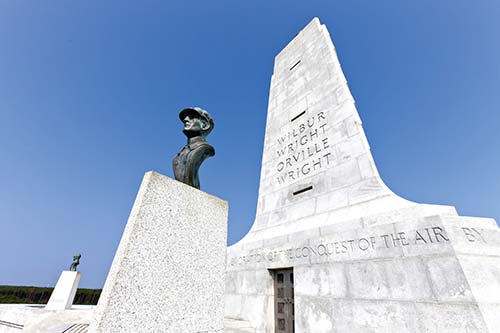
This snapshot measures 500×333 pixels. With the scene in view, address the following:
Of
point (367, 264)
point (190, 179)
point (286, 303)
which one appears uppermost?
point (190, 179)

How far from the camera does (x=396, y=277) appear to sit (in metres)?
3.72

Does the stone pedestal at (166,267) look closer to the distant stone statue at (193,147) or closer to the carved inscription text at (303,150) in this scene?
the distant stone statue at (193,147)

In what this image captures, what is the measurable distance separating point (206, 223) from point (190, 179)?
85 centimetres

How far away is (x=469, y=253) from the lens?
3.18m

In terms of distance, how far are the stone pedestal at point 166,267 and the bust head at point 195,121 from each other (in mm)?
1357

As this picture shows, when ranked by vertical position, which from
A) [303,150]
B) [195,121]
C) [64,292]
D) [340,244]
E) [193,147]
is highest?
[303,150]

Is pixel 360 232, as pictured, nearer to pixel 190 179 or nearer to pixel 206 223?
pixel 206 223

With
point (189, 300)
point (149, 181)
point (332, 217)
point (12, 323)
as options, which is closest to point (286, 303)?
point (332, 217)

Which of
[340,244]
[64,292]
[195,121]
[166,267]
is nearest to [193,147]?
[195,121]

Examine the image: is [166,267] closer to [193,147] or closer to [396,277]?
[193,147]

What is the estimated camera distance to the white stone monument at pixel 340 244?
3.20 metres

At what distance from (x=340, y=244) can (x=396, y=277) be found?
1117 mm

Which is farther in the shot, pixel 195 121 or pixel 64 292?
pixel 64 292

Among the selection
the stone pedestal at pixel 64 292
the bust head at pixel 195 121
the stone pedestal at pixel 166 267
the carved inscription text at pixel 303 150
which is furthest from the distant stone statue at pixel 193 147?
the stone pedestal at pixel 64 292
